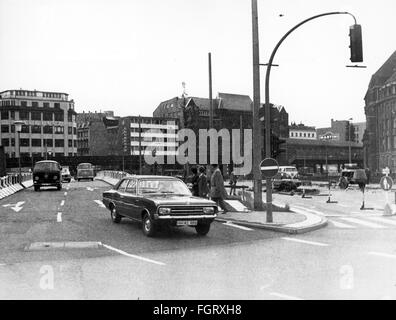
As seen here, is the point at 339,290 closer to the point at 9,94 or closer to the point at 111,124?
the point at 9,94

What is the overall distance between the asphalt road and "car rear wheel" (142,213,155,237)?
0.19m

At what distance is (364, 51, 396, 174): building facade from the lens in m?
86.4

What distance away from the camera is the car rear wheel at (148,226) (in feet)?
39.4

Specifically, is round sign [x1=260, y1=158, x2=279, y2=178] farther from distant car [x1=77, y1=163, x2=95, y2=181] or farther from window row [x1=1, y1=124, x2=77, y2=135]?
window row [x1=1, y1=124, x2=77, y2=135]

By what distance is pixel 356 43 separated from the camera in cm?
1348

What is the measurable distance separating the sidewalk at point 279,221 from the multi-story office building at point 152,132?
118695 millimetres

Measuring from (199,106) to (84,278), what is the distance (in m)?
115

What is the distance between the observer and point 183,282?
289 inches

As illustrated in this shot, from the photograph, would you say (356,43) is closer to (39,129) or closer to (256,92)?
(256,92)

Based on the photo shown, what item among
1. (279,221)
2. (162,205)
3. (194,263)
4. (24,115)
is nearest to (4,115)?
(24,115)

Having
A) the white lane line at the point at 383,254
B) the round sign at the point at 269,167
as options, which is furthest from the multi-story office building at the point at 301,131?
the white lane line at the point at 383,254

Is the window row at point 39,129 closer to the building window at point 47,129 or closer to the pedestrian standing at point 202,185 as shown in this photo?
the building window at point 47,129

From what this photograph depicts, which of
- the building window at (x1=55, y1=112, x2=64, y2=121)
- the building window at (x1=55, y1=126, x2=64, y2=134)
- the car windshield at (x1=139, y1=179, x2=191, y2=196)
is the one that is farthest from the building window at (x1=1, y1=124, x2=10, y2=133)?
the car windshield at (x1=139, y1=179, x2=191, y2=196)
